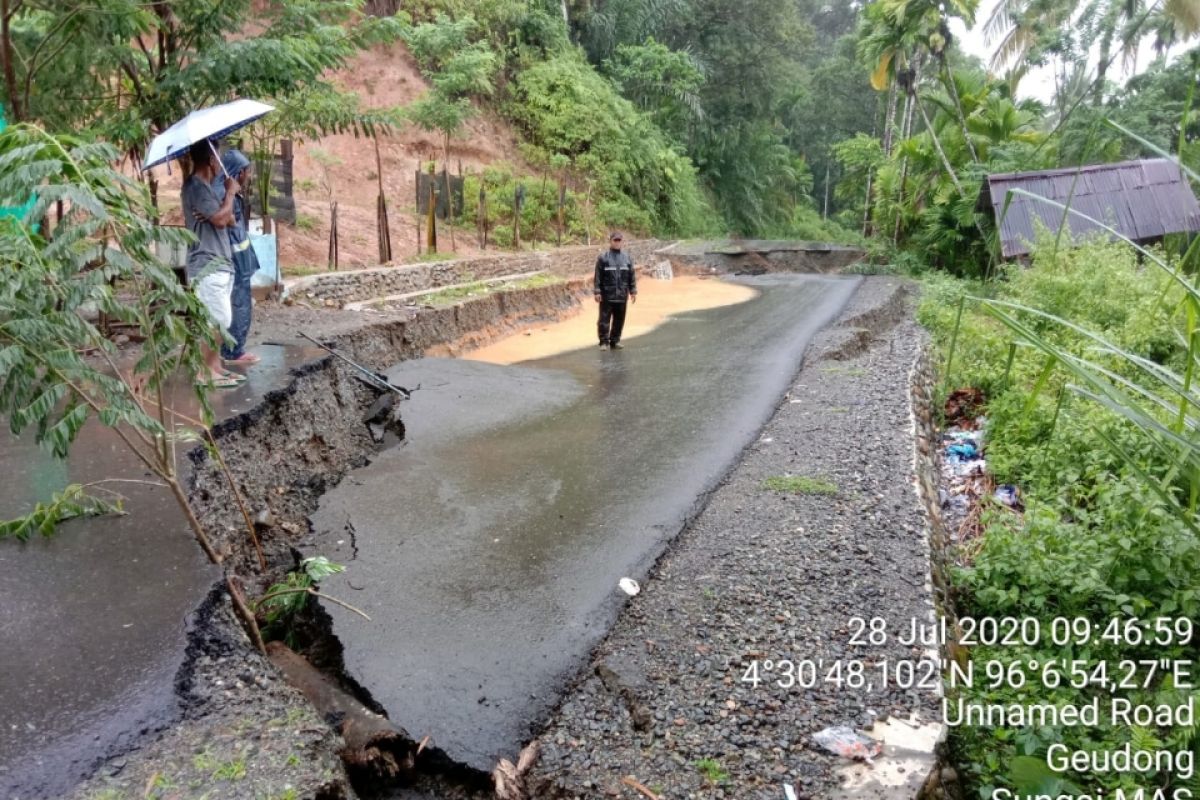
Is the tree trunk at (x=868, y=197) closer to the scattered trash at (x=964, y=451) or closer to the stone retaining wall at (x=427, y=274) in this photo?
the stone retaining wall at (x=427, y=274)

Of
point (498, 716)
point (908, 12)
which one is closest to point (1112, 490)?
point (498, 716)

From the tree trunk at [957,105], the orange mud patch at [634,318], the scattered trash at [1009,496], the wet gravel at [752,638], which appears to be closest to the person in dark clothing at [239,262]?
the wet gravel at [752,638]

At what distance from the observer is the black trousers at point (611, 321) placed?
35.7 feet

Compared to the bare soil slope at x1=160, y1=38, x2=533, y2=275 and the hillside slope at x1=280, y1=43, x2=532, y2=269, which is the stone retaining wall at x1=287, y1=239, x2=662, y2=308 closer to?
the bare soil slope at x1=160, y1=38, x2=533, y2=275

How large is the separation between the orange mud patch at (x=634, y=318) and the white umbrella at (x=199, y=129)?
526 cm

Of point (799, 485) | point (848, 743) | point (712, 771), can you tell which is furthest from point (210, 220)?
point (848, 743)

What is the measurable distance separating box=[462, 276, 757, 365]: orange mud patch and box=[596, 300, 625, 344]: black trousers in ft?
2.03

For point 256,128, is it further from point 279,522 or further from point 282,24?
point 279,522

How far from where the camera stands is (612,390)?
8.47m

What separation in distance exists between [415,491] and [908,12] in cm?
2019

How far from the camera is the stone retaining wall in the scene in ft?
34.1

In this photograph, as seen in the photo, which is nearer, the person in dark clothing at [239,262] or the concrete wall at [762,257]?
the person in dark clothing at [239,262]

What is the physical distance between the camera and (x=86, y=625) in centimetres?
299

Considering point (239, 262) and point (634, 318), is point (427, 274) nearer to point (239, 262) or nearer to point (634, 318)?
point (634, 318)
